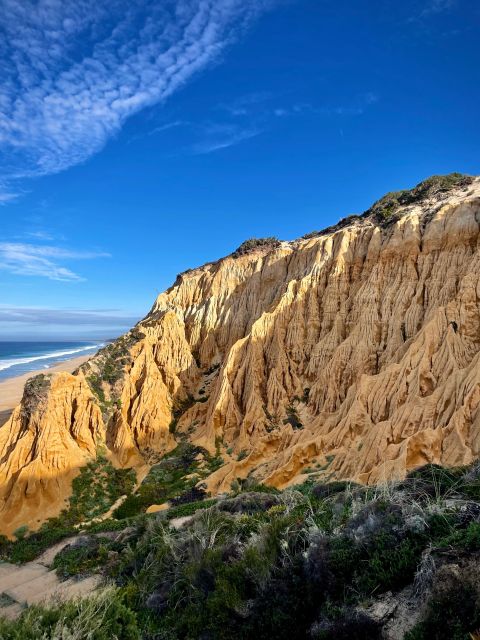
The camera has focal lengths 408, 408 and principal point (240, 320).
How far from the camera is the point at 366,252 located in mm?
27766

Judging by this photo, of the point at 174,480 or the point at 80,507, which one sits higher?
the point at 174,480

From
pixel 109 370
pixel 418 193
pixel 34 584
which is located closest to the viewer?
pixel 34 584

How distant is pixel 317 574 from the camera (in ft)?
24.1

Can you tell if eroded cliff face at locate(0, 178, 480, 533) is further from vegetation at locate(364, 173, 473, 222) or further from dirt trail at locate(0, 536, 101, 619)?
dirt trail at locate(0, 536, 101, 619)

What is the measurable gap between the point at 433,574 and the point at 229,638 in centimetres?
391

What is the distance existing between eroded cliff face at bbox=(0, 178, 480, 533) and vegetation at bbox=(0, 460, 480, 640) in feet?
23.1

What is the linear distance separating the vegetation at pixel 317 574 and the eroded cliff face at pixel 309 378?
703cm

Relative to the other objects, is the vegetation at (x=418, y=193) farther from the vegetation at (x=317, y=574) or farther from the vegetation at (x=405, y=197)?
the vegetation at (x=317, y=574)

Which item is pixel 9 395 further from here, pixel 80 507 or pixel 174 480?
pixel 174 480

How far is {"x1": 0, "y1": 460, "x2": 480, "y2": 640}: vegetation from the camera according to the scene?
5922 millimetres

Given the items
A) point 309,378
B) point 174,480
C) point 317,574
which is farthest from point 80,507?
point 317,574

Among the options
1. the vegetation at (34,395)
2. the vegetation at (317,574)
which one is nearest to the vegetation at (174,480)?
the vegetation at (34,395)

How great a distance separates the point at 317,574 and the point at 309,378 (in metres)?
19.6

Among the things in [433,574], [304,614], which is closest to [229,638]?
[304,614]
